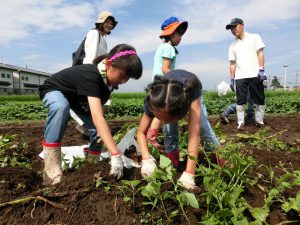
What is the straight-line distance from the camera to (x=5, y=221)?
6.73ft

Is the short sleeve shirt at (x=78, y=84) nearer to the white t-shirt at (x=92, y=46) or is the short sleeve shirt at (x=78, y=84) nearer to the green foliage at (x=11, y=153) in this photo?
the green foliage at (x=11, y=153)

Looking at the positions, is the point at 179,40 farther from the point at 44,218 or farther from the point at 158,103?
the point at 44,218

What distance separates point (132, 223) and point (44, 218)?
19.9 inches

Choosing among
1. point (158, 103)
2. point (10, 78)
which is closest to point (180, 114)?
point (158, 103)

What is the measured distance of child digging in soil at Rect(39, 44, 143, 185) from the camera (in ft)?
8.07

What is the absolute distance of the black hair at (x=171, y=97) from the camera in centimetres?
209

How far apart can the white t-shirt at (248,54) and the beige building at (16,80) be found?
4391cm

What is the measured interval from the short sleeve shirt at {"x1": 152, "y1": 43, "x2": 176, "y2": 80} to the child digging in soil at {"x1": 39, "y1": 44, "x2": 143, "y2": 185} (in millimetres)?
1246

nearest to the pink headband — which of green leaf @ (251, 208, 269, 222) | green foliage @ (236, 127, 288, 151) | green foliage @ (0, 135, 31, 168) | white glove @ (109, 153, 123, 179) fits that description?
white glove @ (109, 153, 123, 179)

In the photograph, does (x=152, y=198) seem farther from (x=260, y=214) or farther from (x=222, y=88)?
(x=222, y=88)

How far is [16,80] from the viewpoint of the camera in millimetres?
56125

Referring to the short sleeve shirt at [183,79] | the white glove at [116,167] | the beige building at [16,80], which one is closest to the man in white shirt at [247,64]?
the short sleeve shirt at [183,79]

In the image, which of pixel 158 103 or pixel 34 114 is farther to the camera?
pixel 34 114

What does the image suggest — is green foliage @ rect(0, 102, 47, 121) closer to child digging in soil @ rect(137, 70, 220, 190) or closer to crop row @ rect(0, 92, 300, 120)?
crop row @ rect(0, 92, 300, 120)
